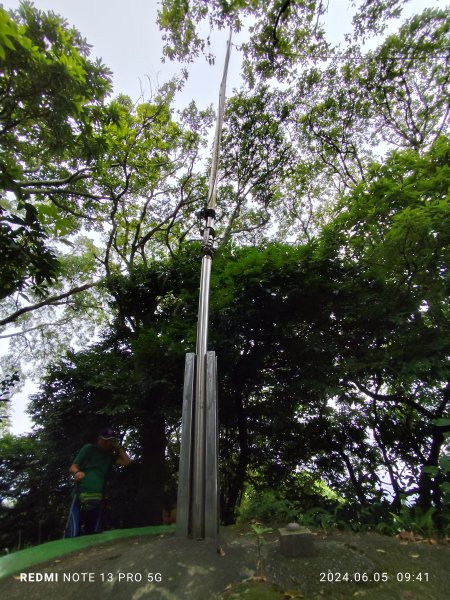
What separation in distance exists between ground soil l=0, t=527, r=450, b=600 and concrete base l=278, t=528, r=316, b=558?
4cm

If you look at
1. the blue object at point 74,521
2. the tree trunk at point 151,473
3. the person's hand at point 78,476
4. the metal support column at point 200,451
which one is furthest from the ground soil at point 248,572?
the tree trunk at point 151,473

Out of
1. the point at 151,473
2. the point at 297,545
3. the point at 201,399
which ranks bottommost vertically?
the point at 297,545

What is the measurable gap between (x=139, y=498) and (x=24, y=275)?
4909mm

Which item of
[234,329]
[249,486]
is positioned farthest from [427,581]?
[249,486]

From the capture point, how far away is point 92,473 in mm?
4238

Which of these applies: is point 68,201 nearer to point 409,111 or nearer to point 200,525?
point 200,525

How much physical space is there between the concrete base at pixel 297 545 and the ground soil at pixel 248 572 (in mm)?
40

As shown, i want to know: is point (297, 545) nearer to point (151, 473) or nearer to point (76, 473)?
point (76, 473)

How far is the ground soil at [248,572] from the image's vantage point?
6.64 feet

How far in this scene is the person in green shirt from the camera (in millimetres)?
4113

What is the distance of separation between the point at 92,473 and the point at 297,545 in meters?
2.94

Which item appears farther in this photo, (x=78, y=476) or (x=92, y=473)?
(x=92, y=473)

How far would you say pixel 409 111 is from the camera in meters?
9.30

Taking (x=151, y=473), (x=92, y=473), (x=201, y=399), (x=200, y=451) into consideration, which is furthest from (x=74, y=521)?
(x=151, y=473)
